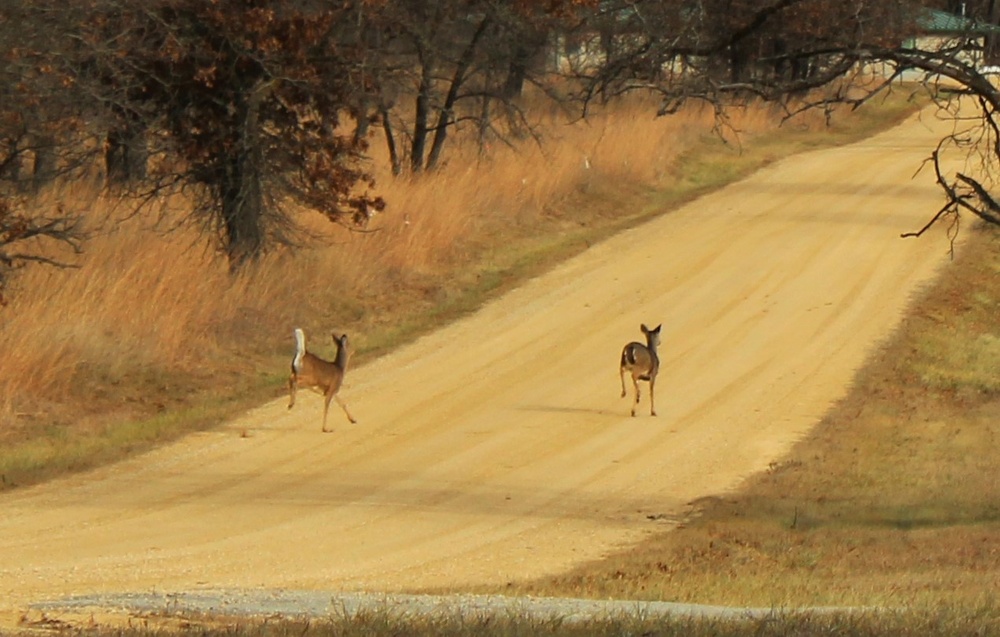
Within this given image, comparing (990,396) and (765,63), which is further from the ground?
(765,63)

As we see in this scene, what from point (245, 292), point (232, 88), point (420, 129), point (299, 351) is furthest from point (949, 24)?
point (420, 129)

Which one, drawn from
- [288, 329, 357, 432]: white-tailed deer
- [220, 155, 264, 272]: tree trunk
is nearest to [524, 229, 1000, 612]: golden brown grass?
[288, 329, 357, 432]: white-tailed deer

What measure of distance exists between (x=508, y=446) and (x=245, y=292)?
5918mm

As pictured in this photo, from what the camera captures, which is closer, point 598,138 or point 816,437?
point 816,437

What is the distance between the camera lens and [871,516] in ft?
43.2

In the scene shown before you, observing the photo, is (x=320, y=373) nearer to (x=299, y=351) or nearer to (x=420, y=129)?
(x=299, y=351)

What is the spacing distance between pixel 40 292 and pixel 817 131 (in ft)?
99.9

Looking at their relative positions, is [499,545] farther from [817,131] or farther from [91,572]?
[817,131]

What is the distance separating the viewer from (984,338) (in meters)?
21.3

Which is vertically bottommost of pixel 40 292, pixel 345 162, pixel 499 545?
pixel 499 545

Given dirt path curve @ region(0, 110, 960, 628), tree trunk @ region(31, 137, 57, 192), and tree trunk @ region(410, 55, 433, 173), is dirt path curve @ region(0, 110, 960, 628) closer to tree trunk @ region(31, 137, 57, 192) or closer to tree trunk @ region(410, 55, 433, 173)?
tree trunk @ region(31, 137, 57, 192)

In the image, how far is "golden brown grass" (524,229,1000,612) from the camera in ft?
33.4

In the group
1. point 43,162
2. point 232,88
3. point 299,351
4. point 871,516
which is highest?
point 232,88

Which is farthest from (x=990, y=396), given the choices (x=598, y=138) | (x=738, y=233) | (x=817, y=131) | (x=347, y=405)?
(x=817, y=131)
